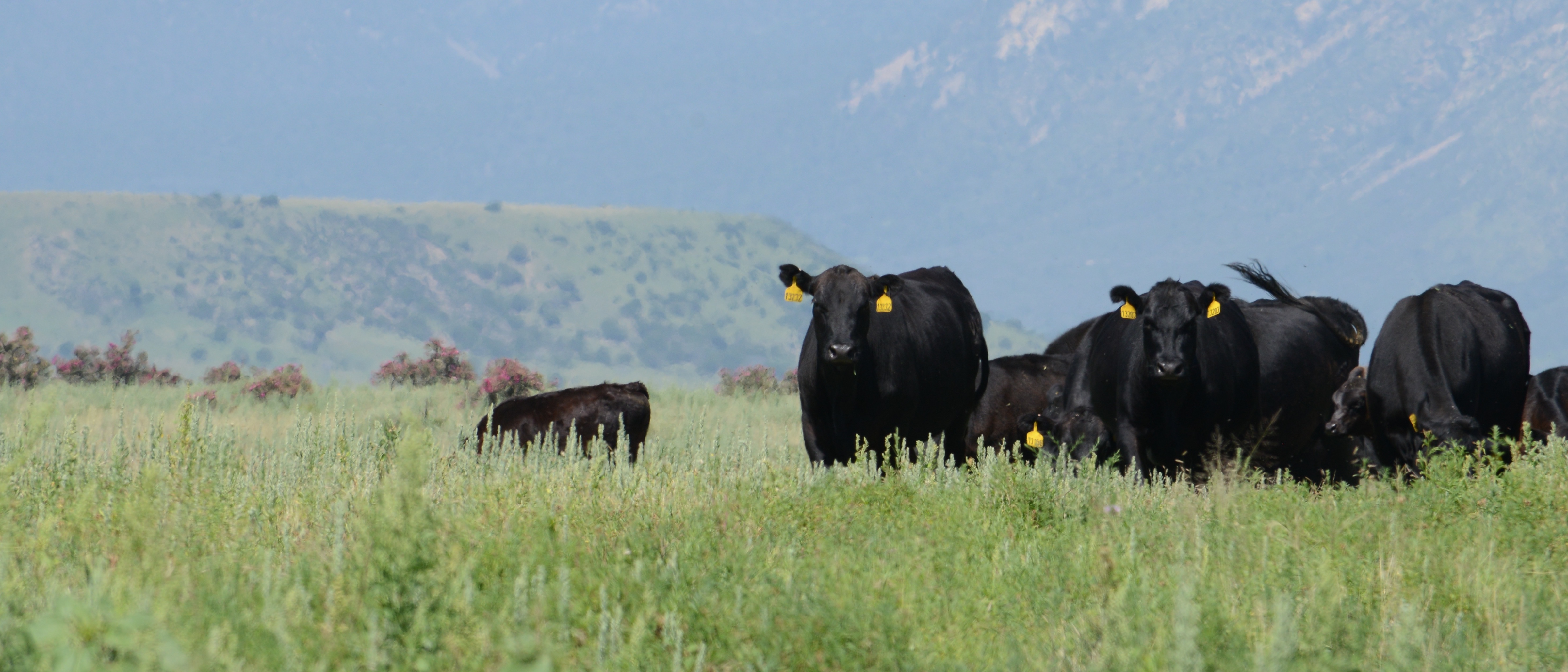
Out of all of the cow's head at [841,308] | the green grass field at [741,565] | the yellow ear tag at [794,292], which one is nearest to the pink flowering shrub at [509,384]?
the yellow ear tag at [794,292]

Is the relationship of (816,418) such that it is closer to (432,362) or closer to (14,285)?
(432,362)

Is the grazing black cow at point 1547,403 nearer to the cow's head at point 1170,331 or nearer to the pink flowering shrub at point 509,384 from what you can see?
the cow's head at point 1170,331

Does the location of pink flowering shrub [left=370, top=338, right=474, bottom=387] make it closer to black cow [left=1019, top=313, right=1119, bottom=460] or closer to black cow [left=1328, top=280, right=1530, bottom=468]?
black cow [left=1019, top=313, right=1119, bottom=460]

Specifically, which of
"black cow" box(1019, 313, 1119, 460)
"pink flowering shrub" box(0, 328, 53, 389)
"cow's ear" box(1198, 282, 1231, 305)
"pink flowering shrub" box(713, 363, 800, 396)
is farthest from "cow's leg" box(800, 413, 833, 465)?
"pink flowering shrub" box(0, 328, 53, 389)

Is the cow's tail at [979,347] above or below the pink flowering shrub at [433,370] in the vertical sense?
above

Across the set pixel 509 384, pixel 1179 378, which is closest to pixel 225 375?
pixel 509 384

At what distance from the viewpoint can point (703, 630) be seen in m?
3.91

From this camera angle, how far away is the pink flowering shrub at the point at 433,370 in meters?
26.2

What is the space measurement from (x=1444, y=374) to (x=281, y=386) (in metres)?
18.4

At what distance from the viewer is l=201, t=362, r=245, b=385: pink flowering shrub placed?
87.4 ft

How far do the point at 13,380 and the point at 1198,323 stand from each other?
21872mm

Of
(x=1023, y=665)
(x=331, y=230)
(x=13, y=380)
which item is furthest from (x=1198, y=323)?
(x=331, y=230)

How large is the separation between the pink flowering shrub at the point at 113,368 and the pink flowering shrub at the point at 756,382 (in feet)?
37.2

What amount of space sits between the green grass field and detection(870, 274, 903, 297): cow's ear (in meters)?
2.01
